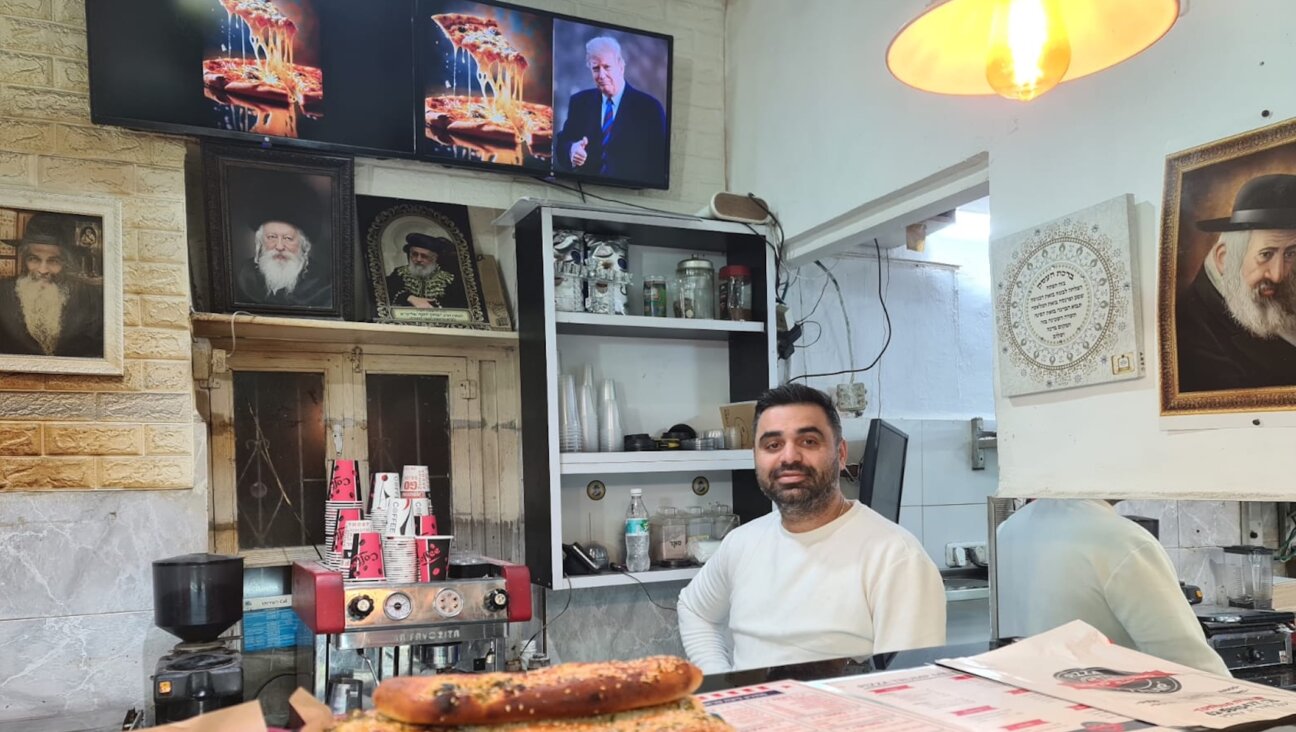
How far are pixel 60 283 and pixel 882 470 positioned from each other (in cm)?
272

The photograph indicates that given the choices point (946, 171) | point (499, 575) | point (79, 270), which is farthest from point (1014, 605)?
point (79, 270)

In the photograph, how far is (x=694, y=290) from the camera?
329 cm

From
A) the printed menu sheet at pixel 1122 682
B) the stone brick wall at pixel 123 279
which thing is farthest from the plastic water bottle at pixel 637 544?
the printed menu sheet at pixel 1122 682

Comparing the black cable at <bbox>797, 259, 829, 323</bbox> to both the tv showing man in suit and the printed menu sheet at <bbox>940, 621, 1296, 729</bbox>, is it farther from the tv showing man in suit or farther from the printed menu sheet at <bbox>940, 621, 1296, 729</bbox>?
the printed menu sheet at <bbox>940, 621, 1296, 729</bbox>

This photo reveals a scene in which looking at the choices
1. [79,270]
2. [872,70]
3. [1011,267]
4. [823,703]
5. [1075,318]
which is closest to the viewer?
[823,703]

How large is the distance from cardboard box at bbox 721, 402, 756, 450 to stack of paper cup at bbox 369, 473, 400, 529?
1.25m

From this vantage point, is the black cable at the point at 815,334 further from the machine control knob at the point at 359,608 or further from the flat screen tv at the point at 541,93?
the machine control knob at the point at 359,608

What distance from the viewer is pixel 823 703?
1.01 m

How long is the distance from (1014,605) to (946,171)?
3.90 ft

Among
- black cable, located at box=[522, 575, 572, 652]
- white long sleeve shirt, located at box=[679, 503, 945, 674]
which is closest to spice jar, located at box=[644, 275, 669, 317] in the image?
black cable, located at box=[522, 575, 572, 652]

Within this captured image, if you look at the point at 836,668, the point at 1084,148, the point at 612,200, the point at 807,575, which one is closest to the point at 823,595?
the point at 807,575

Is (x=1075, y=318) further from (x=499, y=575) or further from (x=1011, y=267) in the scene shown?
(x=499, y=575)

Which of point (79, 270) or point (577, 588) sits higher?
point (79, 270)

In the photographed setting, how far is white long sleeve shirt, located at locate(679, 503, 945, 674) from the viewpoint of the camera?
75.5 inches
